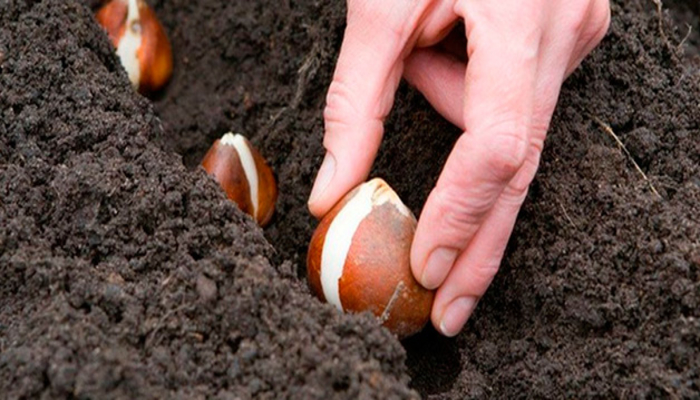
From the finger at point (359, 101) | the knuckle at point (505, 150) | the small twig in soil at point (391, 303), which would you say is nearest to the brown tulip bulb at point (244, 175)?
the finger at point (359, 101)

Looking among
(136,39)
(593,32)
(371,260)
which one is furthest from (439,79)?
(136,39)

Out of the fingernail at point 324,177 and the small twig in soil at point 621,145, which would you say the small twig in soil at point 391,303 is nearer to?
the fingernail at point 324,177

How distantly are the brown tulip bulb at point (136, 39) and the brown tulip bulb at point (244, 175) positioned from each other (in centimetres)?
38

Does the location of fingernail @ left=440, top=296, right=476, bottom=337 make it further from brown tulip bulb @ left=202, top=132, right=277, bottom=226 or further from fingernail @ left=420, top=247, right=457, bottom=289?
brown tulip bulb @ left=202, top=132, right=277, bottom=226

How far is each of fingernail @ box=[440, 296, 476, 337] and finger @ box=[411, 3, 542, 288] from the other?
10 centimetres

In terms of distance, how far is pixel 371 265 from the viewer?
1.57 m

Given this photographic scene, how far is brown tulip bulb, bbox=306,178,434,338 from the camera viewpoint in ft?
5.15

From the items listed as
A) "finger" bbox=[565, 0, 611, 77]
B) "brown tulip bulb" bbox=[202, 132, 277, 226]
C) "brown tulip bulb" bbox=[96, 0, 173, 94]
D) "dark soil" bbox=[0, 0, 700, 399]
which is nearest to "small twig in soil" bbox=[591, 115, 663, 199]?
"dark soil" bbox=[0, 0, 700, 399]

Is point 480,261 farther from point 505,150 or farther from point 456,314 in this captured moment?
point 505,150

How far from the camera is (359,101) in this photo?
1.67 meters

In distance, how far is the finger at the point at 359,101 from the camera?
1.66 meters

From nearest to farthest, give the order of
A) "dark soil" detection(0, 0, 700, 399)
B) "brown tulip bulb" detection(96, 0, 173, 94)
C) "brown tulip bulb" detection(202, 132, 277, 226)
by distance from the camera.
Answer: "dark soil" detection(0, 0, 700, 399)
"brown tulip bulb" detection(202, 132, 277, 226)
"brown tulip bulb" detection(96, 0, 173, 94)

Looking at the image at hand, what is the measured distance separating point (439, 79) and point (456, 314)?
1.46ft

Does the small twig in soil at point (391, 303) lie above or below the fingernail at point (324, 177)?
below
